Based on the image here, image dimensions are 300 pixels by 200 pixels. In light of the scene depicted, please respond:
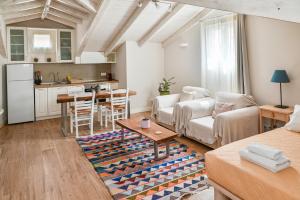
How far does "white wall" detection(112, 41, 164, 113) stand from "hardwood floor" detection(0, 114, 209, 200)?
2395 millimetres

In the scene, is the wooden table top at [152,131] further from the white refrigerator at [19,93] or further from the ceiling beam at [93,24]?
the white refrigerator at [19,93]

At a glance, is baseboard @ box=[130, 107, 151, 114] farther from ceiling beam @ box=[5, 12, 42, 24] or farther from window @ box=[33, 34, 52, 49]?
ceiling beam @ box=[5, 12, 42, 24]

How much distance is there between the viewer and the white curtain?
4438 mm

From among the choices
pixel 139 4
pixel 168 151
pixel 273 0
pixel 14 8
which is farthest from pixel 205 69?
pixel 14 8

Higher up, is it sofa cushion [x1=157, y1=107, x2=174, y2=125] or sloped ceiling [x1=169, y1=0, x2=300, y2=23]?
sloped ceiling [x1=169, y1=0, x2=300, y2=23]

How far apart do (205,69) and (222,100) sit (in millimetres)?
1117

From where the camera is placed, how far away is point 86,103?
15.0 feet

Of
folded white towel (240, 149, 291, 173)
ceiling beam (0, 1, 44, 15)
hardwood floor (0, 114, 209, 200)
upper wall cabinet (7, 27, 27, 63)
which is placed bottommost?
hardwood floor (0, 114, 209, 200)

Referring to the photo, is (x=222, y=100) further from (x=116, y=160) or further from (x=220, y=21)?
(x=116, y=160)

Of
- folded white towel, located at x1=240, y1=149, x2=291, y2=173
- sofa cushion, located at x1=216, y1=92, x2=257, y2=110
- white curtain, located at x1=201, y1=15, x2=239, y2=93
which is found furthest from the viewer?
white curtain, located at x1=201, y1=15, x2=239, y2=93

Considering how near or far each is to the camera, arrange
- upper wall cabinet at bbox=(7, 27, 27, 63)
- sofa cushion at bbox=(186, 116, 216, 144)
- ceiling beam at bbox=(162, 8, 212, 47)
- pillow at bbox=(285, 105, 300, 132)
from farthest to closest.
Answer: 1. upper wall cabinet at bbox=(7, 27, 27, 63)
2. ceiling beam at bbox=(162, 8, 212, 47)
3. sofa cushion at bbox=(186, 116, 216, 144)
4. pillow at bbox=(285, 105, 300, 132)

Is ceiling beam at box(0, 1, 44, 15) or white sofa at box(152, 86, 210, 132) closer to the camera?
white sofa at box(152, 86, 210, 132)

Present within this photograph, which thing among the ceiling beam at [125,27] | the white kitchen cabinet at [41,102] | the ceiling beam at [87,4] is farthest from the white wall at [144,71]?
the white kitchen cabinet at [41,102]

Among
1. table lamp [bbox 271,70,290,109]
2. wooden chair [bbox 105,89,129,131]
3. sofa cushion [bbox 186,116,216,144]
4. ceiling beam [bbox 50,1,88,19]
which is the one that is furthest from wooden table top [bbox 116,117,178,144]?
ceiling beam [bbox 50,1,88,19]
